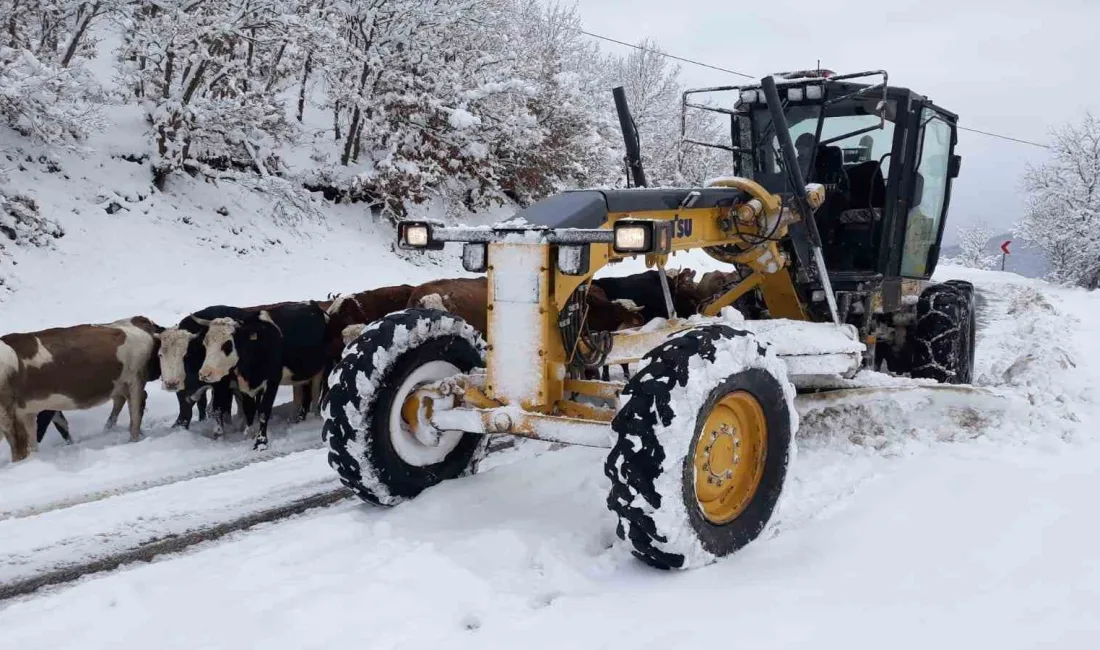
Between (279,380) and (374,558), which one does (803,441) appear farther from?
(279,380)

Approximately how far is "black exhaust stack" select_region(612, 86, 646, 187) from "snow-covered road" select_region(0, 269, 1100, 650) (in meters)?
2.19

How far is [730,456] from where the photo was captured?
4.14m

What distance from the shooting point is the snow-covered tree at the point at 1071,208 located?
34.7 meters

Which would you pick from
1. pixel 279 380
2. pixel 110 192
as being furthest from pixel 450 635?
pixel 110 192

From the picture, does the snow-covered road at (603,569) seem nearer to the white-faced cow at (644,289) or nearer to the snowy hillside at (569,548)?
the snowy hillside at (569,548)

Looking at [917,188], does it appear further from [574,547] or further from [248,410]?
[248,410]

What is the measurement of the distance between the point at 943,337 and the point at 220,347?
241 inches

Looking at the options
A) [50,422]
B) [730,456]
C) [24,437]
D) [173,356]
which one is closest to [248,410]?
[173,356]

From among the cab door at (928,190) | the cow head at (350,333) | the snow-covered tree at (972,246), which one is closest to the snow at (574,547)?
the cow head at (350,333)

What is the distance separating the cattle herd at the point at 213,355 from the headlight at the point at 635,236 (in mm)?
2230

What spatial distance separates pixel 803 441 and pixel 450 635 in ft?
10.6

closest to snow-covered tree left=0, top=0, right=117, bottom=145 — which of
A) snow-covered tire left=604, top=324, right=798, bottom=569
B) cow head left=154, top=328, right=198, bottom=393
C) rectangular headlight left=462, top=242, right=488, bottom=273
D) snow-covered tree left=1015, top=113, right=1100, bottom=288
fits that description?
cow head left=154, top=328, right=198, bottom=393

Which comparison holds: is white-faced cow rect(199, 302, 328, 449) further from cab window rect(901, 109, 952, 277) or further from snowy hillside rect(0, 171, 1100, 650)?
cab window rect(901, 109, 952, 277)

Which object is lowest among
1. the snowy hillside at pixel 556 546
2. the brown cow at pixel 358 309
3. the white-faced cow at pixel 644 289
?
the snowy hillside at pixel 556 546
